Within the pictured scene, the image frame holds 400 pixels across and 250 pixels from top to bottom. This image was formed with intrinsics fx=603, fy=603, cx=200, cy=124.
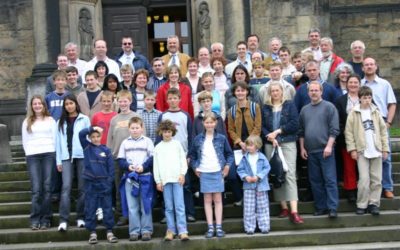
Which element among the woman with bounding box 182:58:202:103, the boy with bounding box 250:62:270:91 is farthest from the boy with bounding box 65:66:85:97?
the boy with bounding box 250:62:270:91

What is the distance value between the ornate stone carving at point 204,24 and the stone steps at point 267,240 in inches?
286

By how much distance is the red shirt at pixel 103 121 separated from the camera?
315 inches

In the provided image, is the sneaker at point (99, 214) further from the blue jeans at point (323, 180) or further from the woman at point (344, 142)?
the woman at point (344, 142)

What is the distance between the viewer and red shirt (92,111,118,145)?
8000mm

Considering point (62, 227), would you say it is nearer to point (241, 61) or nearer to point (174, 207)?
point (174, 207)

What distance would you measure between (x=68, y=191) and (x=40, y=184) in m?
0.38

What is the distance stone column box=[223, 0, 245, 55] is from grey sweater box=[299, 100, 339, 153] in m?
6.06

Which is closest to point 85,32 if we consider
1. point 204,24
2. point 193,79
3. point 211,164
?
point 204,24

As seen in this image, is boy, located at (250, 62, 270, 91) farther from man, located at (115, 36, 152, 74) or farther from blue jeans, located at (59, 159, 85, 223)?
blue jeans, located at (59, 159, 85, 223)

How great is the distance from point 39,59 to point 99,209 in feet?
23.1

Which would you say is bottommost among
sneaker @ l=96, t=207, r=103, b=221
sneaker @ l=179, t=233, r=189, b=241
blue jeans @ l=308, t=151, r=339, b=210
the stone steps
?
the stone steps

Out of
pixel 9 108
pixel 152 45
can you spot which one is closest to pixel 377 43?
pixel 152 45

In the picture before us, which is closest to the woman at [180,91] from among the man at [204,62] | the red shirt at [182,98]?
the red shirt at [182,98]

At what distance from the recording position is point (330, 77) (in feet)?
29.7
